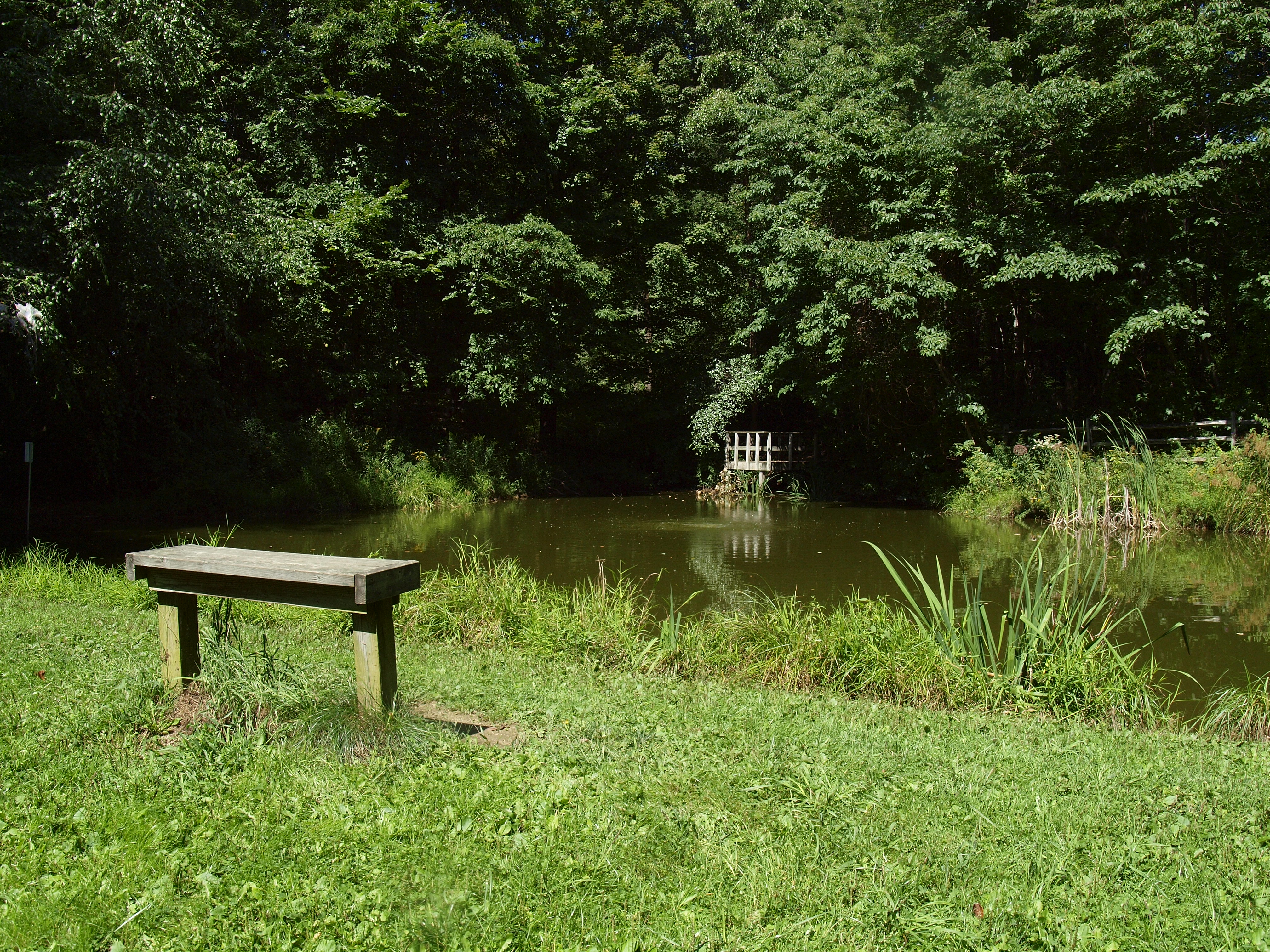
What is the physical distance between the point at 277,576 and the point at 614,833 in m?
1.82

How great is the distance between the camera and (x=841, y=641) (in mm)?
5988

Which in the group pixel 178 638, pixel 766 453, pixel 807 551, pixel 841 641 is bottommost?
pixel 807 551

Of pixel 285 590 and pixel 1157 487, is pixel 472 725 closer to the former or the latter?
pixel 285 590

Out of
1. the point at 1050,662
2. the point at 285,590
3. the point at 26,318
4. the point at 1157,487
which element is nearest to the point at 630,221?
the point at 1157,487

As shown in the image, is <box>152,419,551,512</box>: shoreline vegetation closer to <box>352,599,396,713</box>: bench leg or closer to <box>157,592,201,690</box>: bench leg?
<box>157,592,201,690</box>: bench leg

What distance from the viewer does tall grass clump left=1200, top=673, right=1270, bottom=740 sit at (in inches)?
192

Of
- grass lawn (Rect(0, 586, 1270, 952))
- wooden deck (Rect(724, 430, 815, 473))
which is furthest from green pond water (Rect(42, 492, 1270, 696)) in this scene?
wooden deck (Rect(724, 430, 815, 473))

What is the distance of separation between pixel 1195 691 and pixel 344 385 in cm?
1856

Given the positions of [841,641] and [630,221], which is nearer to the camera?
[841,641]

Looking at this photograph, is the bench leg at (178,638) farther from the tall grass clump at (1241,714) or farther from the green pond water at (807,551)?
the tall grass clump at (1241,714)

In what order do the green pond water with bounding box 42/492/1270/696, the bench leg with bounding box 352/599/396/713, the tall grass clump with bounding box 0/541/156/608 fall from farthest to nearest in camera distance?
the green pond water with bounding box 42/492/1270/696 → the tall grass clump with bounding box 0/541/156/608 → the bench leg with bounding box 352/599/396/713

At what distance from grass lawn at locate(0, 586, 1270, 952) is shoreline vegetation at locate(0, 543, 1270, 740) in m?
0.78

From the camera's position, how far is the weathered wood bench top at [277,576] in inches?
141

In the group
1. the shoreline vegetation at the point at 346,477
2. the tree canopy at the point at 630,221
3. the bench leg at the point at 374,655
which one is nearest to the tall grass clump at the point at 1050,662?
the bench leg at the point at 374,655
